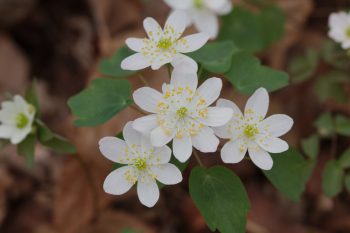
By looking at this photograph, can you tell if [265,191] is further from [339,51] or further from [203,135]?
[203,135]

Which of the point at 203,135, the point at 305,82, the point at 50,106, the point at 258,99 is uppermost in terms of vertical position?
the point at 258,99

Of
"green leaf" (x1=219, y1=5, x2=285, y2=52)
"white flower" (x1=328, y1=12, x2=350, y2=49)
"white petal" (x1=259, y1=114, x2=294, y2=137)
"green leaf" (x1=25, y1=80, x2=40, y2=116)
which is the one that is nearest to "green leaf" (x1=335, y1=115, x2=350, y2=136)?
"white flower" (x1=328, y1=12, x2=350, y2=49)

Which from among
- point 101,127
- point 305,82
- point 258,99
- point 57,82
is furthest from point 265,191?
point 57,82

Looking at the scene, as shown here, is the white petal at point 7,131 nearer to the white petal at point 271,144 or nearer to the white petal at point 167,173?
the white petal at point 167,173

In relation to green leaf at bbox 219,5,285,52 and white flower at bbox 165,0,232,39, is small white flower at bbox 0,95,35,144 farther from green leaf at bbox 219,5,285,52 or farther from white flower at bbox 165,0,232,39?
green leaf at bbox 219,5,285,52

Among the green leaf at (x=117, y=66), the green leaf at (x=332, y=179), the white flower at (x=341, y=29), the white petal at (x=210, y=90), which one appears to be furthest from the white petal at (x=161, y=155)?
the white flower at (x=341, y=29)

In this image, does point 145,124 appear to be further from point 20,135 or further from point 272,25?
point 272,25

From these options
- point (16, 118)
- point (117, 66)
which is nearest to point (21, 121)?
point (16, 118)
